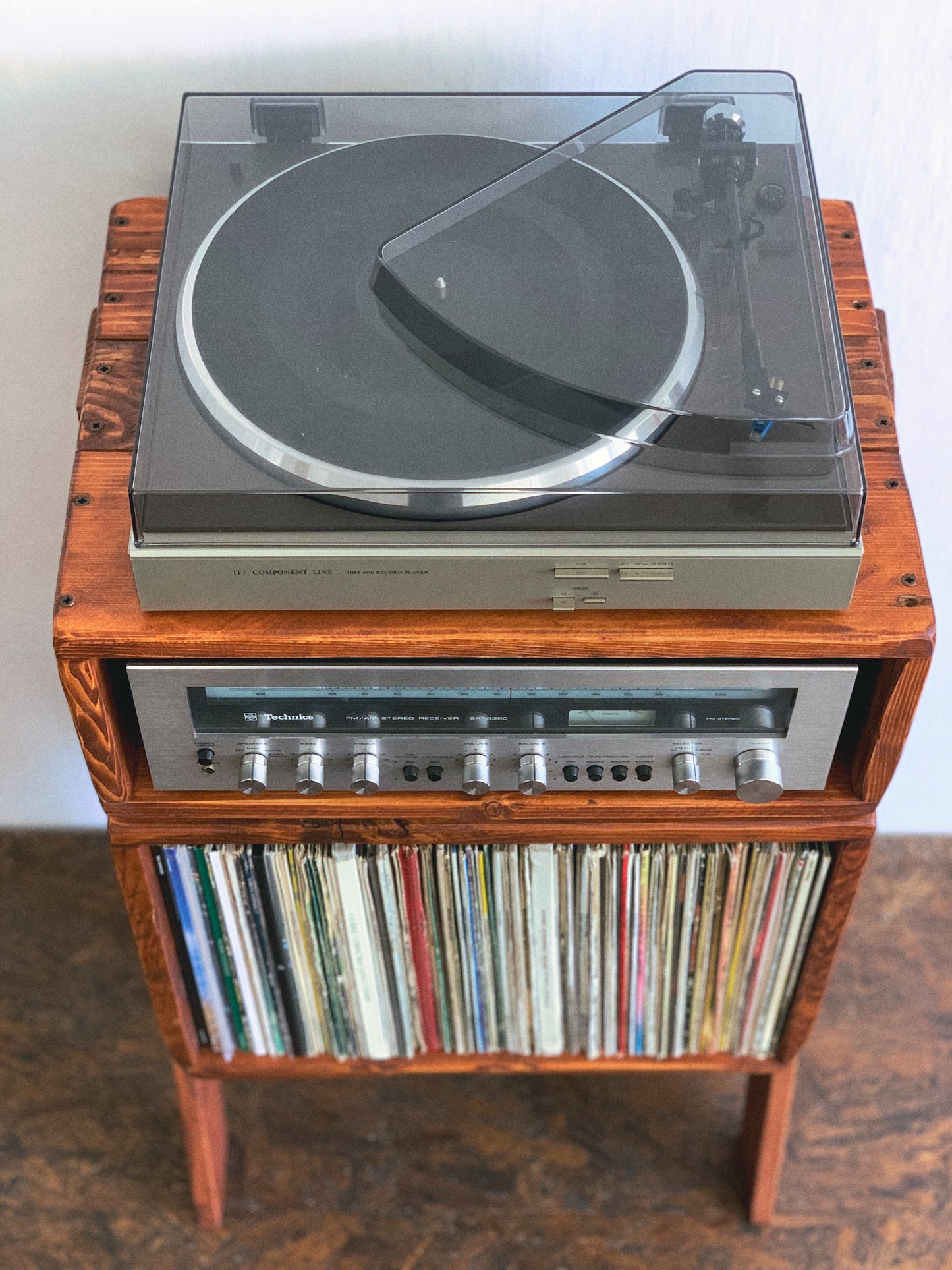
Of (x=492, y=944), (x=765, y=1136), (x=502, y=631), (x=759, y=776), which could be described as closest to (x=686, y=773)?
(x=759, y=776)

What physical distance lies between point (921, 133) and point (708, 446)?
18.0 inches

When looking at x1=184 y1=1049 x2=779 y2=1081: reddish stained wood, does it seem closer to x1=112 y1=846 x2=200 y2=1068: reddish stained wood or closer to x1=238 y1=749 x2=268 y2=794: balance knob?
x1=112 y1=846 x2=200 y2=1068: reddish stained wood

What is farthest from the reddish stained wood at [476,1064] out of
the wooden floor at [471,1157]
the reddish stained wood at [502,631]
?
the reddish stained wood at [502,631]

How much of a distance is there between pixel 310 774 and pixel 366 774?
1.5 inches

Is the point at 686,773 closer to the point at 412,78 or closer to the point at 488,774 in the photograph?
the point at 488,774

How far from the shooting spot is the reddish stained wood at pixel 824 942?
108 centimetres

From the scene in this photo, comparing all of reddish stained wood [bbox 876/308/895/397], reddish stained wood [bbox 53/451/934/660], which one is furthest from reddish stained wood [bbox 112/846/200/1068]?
reddish stained wood [bbox 876/308/895/397]

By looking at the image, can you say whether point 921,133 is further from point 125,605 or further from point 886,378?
point 125,605

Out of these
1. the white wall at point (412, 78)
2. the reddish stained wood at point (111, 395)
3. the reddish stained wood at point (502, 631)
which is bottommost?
the reddish stained wood at point (502, 631)

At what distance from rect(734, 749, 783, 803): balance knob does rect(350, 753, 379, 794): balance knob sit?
25 centimetres

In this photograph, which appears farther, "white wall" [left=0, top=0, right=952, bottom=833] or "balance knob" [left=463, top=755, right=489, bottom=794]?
"white wall" [left=0, top=0, right=952, bottom=833]

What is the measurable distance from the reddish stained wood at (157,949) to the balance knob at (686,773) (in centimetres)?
40

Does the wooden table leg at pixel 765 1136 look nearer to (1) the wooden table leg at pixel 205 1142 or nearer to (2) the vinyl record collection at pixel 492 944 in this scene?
(2) the vinyl record collection at pixel 492 944

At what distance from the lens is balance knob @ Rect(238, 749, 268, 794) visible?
98 centimetres
